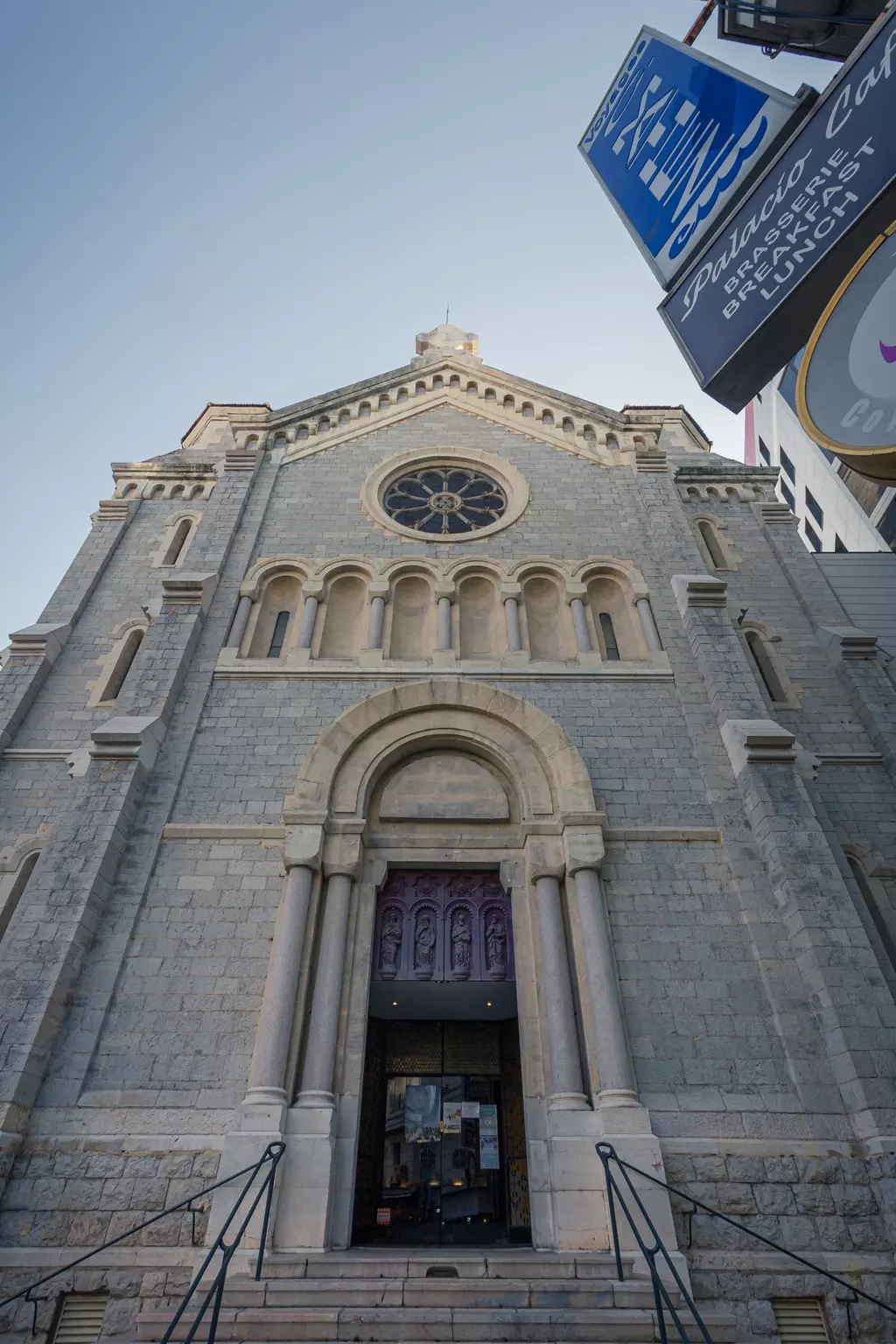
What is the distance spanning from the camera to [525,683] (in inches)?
458

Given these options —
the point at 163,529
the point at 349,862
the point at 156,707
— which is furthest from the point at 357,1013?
the point at 163,529

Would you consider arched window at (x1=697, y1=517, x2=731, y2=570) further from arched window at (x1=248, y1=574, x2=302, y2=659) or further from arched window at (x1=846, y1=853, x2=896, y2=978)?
arched window at (x1=248, y1=574, x2=302, y2=659)

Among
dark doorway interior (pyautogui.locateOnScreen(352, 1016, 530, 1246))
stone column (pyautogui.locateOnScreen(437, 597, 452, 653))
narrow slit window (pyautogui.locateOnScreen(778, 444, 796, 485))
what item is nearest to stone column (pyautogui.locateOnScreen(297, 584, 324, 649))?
stone column (pyautogui.locateOnScreen(437, 597, 452, 653))

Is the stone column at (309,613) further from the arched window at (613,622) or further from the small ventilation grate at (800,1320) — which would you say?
the small ventilation grate at (800,1320)

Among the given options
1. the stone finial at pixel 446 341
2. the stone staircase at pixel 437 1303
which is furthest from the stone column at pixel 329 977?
the stone finial at pixel 446 341

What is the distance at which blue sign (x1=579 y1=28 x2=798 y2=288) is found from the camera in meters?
8.73

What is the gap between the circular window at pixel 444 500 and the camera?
48.1 feet

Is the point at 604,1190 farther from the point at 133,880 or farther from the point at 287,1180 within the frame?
the point at 133,880

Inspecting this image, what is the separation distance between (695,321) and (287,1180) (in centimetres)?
1074

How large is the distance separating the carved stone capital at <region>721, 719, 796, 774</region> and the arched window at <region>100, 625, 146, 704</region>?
9.58m

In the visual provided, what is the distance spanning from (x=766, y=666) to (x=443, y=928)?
7359mm

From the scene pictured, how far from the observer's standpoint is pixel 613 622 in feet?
43.1

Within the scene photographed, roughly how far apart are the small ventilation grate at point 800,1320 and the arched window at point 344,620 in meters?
9.54

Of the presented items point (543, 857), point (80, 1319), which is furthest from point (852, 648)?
point (80, 1319)
